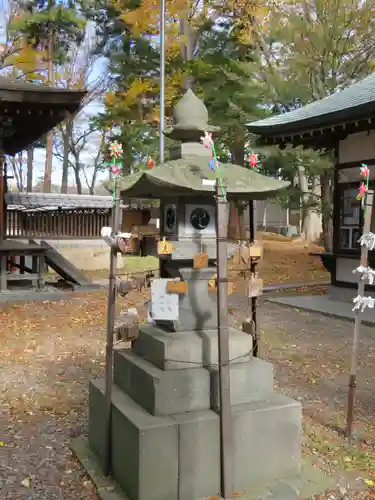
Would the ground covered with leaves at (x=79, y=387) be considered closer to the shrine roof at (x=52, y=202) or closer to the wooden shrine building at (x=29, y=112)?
the wooden shrine building at (x=29, y=112)

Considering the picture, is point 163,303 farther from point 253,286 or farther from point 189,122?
point 189,122

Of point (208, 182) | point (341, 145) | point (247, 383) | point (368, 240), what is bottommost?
point (247, 383)

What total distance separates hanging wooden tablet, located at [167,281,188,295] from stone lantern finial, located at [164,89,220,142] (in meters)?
1.24

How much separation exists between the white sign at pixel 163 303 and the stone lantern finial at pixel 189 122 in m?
1.23

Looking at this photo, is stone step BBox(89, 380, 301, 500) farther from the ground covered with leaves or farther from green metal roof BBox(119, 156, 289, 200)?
green metal roof BBox(119, 156, 289, 200)

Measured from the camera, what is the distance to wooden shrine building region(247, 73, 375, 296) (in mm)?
10484

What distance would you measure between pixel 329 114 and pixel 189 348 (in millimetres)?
7573

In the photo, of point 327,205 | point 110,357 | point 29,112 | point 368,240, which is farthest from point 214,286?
point 327,205

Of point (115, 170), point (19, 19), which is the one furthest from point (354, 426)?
point (19, 19)

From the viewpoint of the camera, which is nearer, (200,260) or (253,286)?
(200,260)

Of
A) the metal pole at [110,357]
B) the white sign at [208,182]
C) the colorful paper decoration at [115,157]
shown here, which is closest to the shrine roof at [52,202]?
the colorful paper decoration at [115,157]

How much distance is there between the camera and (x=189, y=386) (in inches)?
148

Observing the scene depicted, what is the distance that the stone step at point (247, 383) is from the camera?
12.6 ft

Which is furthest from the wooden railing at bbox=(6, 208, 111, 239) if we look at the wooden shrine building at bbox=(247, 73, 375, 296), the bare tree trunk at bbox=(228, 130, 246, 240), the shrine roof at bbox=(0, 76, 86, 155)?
the wooden shrine building at bbox=(247, 73, 375, 296)
